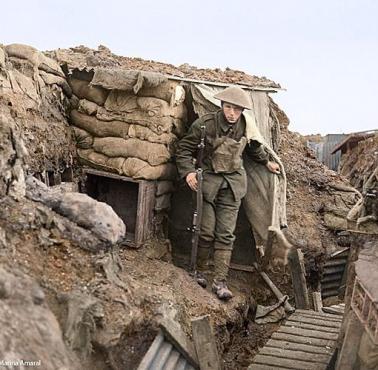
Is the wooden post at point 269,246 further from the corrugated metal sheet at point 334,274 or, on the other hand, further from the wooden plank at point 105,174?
the corrugated metal sheet at point 334,274

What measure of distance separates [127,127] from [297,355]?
3309 mm

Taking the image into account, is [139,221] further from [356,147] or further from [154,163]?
[356,147]

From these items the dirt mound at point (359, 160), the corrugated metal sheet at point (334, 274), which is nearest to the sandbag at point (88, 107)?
the corrugated metal sheet at point (334, 274)

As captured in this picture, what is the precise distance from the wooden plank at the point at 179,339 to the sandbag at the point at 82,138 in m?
3.06

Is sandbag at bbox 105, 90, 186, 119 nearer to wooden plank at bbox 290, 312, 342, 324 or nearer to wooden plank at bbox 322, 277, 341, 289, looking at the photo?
wooden plank at bbox 290, 312, 342, 324

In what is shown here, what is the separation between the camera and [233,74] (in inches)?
401

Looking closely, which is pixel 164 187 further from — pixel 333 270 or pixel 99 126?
pixel 333 270

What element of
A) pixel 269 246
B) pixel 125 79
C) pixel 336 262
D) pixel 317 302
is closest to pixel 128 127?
pixel 125 79

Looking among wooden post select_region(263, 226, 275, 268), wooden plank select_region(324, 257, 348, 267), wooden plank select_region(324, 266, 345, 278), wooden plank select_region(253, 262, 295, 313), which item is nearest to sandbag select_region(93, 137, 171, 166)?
wooden post select_region(263, 226, 275, 268)

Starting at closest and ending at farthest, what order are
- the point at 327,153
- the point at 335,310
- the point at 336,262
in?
the point at 335,310 → the point at 336,262 → the point at 327,153

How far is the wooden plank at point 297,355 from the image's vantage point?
18.2 ft

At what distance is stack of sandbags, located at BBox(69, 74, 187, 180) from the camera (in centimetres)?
681

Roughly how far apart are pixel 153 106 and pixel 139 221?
1.43 meters

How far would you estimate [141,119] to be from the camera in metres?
6.84
